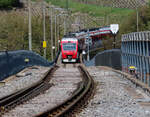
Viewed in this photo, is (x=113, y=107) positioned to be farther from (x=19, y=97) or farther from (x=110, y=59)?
(x=110, y=59)

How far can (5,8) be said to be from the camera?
165 meters

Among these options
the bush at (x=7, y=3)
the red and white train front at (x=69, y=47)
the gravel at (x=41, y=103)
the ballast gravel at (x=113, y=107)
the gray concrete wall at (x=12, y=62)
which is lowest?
the ballast gravel at (x=113, y=107)

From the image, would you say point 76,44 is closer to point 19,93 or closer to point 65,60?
point 65,60

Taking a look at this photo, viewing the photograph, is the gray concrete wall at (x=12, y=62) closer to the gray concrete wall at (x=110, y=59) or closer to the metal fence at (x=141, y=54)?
the metal fence at (x=141, y=54)

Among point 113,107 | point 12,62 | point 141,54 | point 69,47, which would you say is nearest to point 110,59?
point 69,47

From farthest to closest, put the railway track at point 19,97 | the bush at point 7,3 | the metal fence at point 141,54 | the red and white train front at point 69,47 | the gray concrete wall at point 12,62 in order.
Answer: the bush at point 7,3
the red and white train front at point 69,47
the metal fence at point 141,54
the gray concrete wall at point 12,62
the railway track at point 19,97

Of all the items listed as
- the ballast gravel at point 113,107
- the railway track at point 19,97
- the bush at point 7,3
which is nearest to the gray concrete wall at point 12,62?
the railway track at point 19,97

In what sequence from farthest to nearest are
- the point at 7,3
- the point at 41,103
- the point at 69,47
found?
the point at 7,3 → the point at 69,47 → the point at 41,103

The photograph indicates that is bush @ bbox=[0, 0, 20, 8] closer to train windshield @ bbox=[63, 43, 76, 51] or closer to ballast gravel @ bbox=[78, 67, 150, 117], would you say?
train windshield @ bbox=[63, 43, 76, 51]

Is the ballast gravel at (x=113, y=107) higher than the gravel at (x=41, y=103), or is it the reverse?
the gravel at (x=41, y=103)

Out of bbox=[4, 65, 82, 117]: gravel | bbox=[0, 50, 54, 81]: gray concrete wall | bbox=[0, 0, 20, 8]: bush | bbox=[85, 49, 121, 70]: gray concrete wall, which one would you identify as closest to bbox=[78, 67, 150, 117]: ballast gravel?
bbox=[4, 65, 82, 117]: gravel

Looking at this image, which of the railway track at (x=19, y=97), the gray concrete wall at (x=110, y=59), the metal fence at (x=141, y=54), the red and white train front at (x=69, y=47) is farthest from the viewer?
the red and white train front at (x=69, y=47)

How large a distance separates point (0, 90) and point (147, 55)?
11787 millimetres

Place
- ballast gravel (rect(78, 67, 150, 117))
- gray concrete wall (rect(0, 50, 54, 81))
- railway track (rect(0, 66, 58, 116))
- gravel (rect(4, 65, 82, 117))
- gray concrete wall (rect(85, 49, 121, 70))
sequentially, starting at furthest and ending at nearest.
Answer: gray concrete wall (rect(85, 49, 121, 70)), gray concrete wall (rect(0, 50, 54, 81)), railway track (rect(0, 66, 58, 116)), gravel (rect(4, 65, 82, 117)), ballast gravel (rect(78, 67, 150, 117))
